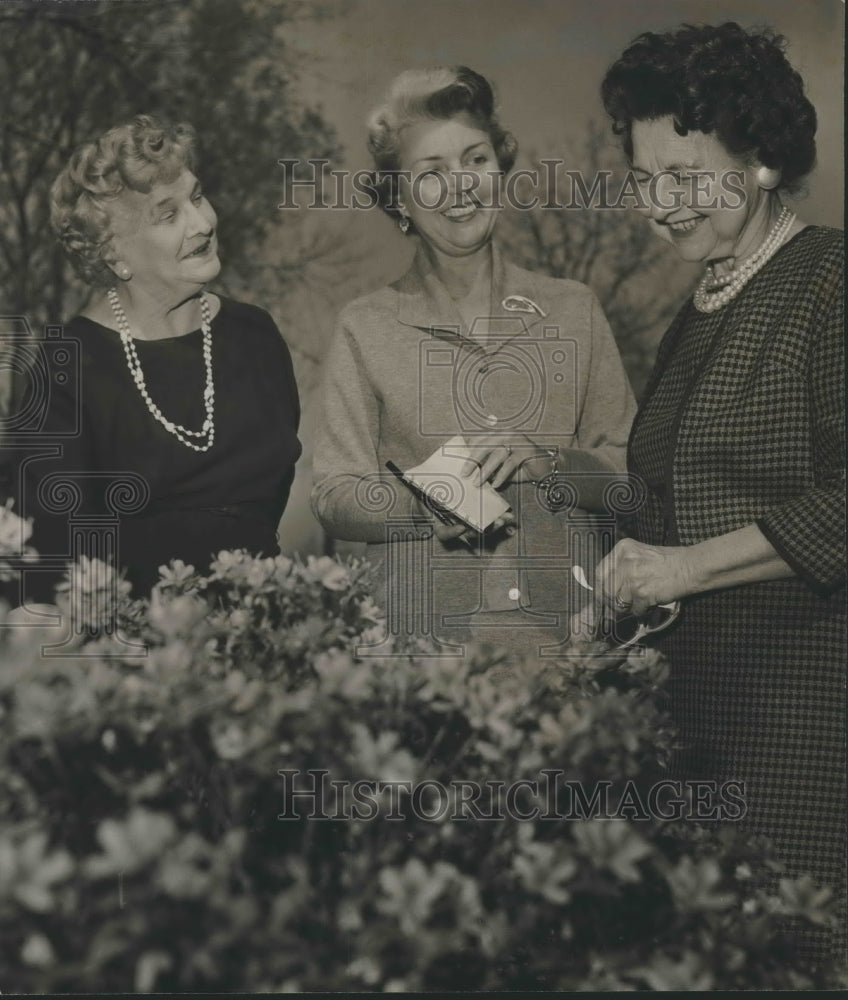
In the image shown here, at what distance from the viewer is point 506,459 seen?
148 inches

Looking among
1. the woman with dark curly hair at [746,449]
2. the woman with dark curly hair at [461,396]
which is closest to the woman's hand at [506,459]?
the woman with dark curly hair at [461,396]

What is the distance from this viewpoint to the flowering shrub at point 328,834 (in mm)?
3004

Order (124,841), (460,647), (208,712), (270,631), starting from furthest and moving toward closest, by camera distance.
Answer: (460,647)
(270,631)
(208,712)
(124,841)

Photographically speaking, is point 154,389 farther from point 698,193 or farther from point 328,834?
point 698,193

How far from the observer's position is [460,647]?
372 centimetres

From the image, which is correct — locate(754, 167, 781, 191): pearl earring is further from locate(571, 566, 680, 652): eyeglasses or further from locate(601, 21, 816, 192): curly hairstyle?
locate(571, 566, 680, 652): eyeglasses

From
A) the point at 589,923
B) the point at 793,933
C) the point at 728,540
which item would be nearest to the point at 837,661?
the point at 728,540

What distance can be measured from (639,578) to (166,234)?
147 cm

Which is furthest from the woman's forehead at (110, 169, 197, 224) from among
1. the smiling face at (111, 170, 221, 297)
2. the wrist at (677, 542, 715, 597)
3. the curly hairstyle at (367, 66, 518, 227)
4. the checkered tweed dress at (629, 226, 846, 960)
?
the wrist at (677, 542, 715, 597)

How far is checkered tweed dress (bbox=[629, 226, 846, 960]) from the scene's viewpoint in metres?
3.52

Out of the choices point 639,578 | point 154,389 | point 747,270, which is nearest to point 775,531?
point 639,578

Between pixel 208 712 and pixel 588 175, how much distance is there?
5.61ft

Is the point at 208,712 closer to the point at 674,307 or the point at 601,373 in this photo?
the point at 601,373

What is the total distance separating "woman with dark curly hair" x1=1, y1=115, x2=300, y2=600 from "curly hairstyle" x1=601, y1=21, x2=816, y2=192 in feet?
3.61
